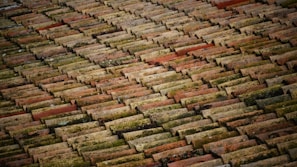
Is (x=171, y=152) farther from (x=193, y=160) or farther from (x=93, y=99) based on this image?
(x=93, y=99)

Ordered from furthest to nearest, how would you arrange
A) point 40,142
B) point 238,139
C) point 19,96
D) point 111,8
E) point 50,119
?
1. point 111,8
2. point 19,96
3. point 50,119
4. point 40,142
5. point 238,139

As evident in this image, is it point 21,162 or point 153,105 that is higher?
point 153,105

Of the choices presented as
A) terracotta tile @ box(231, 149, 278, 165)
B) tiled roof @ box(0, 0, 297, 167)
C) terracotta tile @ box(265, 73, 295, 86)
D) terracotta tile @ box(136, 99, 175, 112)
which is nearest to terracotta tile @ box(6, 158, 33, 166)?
tiled roof @ box(0, 0, 297, 167)

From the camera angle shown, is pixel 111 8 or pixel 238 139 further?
pixel 111 8

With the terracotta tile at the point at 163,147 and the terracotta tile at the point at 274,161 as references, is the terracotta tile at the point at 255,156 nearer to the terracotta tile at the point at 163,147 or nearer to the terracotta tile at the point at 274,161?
the terracotta tile at the point at 274,161

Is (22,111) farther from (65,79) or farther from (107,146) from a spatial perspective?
(107,146)

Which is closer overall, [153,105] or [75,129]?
[75,129]

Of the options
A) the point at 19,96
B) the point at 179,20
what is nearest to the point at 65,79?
the point at 19,96

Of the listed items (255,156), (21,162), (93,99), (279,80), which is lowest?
(21,162)

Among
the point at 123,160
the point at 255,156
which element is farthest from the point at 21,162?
the point at 255,156
